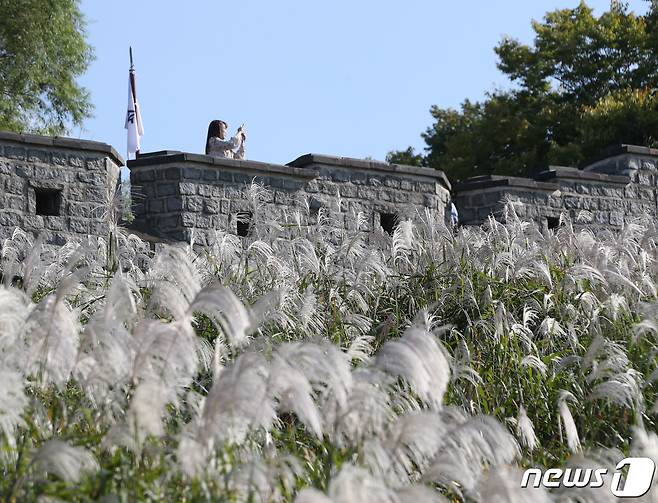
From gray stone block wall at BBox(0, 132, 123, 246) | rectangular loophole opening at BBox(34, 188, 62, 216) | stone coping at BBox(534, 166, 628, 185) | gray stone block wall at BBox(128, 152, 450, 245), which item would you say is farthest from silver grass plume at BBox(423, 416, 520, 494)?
stone coping at BBox(534, 166, 628, 185)

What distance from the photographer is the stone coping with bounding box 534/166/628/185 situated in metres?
12.2

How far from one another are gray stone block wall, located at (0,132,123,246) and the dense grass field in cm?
54

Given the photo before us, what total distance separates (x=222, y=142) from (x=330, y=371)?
8260 mm

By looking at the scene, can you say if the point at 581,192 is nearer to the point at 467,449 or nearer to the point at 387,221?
the point at 387,221

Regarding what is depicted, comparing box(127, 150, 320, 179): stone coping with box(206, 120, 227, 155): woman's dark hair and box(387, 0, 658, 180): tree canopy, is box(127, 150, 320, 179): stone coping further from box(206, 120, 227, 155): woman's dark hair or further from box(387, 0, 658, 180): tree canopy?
box(387, 0, 658, 180): tree canopy

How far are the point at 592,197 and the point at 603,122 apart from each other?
38.3 feet

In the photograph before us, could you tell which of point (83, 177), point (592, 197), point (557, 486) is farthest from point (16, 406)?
point (592, 197)

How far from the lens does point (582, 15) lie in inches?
1062

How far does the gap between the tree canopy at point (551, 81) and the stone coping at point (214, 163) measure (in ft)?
46.8

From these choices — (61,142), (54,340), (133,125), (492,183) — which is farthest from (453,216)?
(133,125)

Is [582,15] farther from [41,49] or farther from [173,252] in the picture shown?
[173,252]

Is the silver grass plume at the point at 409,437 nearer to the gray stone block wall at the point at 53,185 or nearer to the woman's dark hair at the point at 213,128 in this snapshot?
the gray stone block wall at the point at 53,185

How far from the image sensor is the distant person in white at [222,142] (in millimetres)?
11906

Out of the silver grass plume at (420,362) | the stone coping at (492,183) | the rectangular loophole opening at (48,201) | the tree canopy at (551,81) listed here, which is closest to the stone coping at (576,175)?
the stone coping at (492,183)
